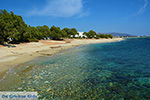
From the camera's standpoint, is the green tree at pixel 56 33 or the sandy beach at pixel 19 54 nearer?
the sandy beach at pixel 19 54

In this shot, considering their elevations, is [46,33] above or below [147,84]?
above

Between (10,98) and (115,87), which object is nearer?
(10,98)

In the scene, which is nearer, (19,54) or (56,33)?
(19,54)

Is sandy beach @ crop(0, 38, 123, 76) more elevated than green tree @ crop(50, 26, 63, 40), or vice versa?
green tree @ crop(50, 26, 63, 40)

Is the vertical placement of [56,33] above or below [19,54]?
above

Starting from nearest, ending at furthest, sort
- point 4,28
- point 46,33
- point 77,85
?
point 77,85, point 4,28, point 46,33

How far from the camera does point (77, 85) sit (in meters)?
9.19

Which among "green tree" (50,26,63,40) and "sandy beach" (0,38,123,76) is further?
"green tree" (50,26,63,40)

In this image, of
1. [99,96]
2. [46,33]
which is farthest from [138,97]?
[46,33]

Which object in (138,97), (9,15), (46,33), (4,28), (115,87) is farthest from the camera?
(46,33)

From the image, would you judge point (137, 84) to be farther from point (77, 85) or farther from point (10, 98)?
point (10, 98)

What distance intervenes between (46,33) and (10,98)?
64522 millimetres

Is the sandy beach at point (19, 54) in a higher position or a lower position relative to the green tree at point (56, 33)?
lower

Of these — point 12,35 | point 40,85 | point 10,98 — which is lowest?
point 40,85
